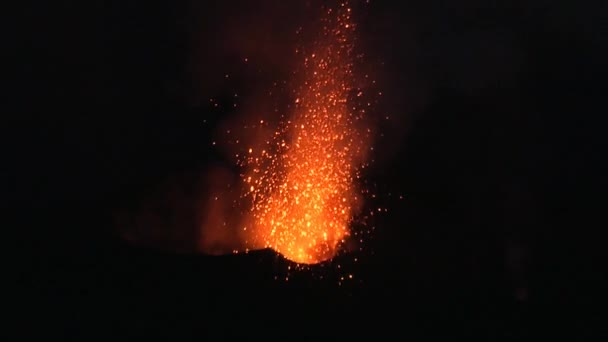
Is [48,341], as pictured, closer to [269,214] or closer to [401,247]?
[269,214]

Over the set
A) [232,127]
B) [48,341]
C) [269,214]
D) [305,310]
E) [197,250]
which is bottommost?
[48,341]

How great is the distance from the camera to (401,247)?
229 inches

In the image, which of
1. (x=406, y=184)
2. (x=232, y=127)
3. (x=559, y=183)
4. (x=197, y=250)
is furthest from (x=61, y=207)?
(x=559, y=183)

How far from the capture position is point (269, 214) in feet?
20.8

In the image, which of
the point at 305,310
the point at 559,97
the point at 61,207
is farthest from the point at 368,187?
the point at 61,207

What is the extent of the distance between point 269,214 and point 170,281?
1.41 meters

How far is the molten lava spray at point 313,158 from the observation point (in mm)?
6180

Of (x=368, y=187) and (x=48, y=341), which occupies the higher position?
(x=368, y=187)

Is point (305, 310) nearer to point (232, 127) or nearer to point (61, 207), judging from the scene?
point (232, 127)

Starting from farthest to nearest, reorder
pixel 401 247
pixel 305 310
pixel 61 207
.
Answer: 1. pixel 61 207
2. pixel 401 247
3. pixel 305 310

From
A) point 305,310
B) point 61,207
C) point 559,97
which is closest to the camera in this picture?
point 305,310

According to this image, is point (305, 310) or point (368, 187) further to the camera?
point (368, 187)

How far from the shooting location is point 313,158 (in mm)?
6285

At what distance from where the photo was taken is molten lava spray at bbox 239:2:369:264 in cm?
618
